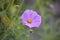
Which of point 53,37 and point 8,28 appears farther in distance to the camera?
point 53,37

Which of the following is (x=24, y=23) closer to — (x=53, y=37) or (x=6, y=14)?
(x=6, y=14)

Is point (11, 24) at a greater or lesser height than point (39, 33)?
greater

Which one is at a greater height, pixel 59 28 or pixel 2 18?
pixel 2 18

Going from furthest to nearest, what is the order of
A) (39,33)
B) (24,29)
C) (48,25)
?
1. (48,25)
2. (39,33)
3. (24,29)

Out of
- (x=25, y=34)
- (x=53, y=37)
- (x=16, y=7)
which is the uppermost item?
(x=16, y=7)

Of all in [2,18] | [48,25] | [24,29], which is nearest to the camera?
[2,18]

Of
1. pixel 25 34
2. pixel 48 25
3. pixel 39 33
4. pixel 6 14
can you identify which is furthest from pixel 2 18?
pixel 48 25

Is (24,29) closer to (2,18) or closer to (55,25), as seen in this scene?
(2,18)

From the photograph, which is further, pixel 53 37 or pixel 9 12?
pixel 53 37

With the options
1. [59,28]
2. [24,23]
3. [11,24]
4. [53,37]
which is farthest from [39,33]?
[11,24]
